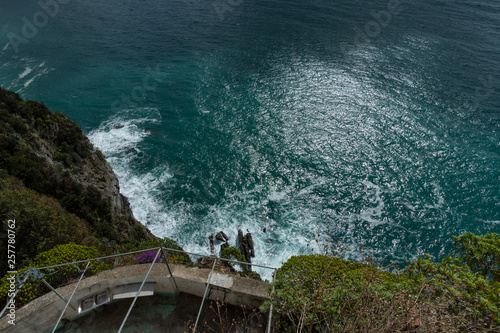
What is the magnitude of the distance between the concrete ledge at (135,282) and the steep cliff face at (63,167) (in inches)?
499

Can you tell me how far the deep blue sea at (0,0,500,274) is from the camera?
33.5 metres

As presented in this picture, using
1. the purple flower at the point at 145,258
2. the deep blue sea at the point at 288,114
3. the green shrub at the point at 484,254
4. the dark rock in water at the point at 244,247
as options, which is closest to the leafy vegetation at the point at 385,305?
the green shrub at the point at 484,254

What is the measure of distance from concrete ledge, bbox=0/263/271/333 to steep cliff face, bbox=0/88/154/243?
12687 mm

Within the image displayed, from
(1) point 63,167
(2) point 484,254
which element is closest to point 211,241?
(1) point 63,167

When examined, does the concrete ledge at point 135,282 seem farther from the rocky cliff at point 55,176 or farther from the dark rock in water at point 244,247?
the dark rock in water at point 244,247

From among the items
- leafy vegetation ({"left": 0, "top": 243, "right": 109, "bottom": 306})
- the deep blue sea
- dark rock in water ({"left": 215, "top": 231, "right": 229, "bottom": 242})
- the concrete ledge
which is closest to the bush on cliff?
leafy vegetation ({"left": 0, "top": 243, "right": 109, "bottom": 306})

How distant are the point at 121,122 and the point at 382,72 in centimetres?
5173

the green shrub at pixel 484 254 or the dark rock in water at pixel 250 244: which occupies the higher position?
the green shrub at pixel 484 254

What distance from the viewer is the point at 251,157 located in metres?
40.4

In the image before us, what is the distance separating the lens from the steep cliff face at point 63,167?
23531 millimetres

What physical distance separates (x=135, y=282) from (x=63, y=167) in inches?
848

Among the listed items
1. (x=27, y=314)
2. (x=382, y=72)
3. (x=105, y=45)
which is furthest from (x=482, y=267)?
(x=105, y=45)

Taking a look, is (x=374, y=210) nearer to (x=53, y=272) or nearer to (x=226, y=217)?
(x=226, y=217)

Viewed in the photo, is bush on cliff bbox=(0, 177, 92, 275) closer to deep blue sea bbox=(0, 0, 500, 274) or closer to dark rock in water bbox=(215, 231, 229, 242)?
deep blue sea bbox=(0, 0, 500, 274)
